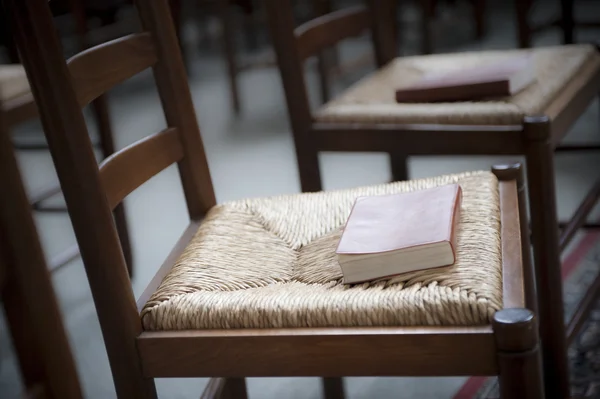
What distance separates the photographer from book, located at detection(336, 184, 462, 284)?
0.84 meters

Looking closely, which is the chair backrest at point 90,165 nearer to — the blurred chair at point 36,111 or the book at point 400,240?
the book at point 400,240

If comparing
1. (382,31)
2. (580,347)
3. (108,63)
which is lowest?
(580,347)

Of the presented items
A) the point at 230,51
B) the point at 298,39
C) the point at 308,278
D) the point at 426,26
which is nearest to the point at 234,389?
the point at 308,278

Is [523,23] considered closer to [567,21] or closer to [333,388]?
[567,21]

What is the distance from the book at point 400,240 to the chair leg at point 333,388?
0.48 meters

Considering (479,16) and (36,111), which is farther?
(479,16)

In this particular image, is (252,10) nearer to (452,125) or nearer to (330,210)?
(452,125)

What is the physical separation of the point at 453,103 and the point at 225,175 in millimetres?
1384

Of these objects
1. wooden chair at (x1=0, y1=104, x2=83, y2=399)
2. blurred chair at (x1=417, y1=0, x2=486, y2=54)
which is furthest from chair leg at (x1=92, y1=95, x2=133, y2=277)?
blurred chair at (x1=417, y1=0, x2=486, y2=54)

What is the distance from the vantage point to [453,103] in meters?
1.42

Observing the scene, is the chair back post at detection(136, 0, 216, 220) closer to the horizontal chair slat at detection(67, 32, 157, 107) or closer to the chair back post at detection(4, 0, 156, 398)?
the horizontal chair slat at detection(67, 32, 157, 107)

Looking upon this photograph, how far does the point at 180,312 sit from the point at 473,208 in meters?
0.37

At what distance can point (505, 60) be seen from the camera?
1.60 m

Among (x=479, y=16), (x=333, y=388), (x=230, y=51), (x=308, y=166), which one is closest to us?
(x=333, y=388)
